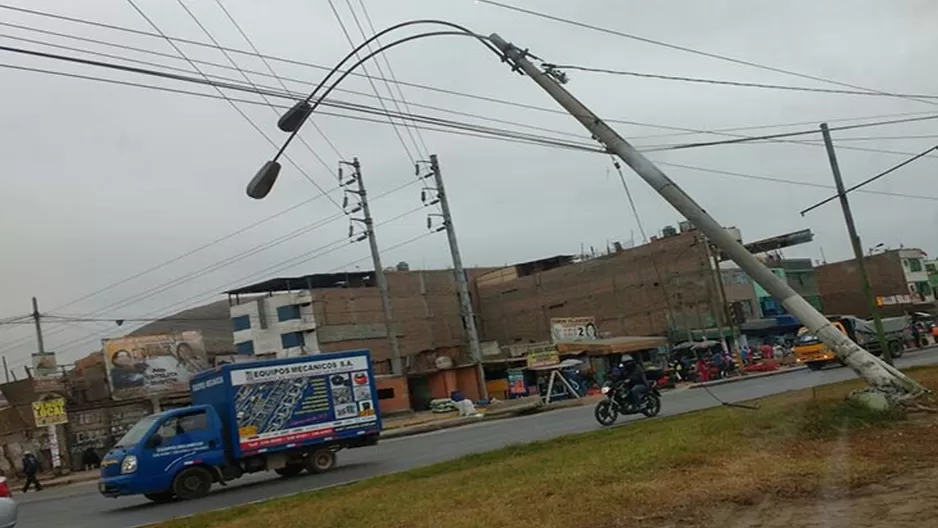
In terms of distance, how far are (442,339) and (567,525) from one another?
75557mm

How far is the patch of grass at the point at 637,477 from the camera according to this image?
26.8 feet

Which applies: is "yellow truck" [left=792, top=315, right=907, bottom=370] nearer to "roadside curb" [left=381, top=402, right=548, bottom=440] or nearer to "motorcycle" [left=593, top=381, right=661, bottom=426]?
"roadside curb" [left=381, top=402, right=548, bottom=440]

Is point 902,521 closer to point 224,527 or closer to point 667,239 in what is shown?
point 224,527

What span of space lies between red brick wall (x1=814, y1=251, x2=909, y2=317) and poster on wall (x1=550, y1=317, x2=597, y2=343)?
38789 mm

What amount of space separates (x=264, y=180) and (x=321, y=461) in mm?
8791

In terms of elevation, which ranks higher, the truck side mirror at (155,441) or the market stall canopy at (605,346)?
the market stall canopy at (605,346)

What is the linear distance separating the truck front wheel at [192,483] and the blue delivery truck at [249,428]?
0.06ft

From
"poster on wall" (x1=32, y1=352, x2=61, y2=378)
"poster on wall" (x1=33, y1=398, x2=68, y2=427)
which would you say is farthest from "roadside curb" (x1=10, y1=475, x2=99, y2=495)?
"poster on wall" (x1=32, y1=352, x2=61, y2=378)

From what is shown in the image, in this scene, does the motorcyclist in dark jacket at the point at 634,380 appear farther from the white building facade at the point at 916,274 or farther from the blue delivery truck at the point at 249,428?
the white building facade at the point at 916,274

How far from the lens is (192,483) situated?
54.6 feet

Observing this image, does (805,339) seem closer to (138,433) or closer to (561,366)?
(561,366)

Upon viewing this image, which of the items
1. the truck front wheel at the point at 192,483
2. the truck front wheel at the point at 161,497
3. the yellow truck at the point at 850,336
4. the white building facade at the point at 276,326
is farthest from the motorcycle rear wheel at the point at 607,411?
the white building facade at the point at 276,326

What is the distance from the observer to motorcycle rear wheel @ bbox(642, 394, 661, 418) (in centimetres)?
2059

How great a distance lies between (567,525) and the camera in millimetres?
7496
